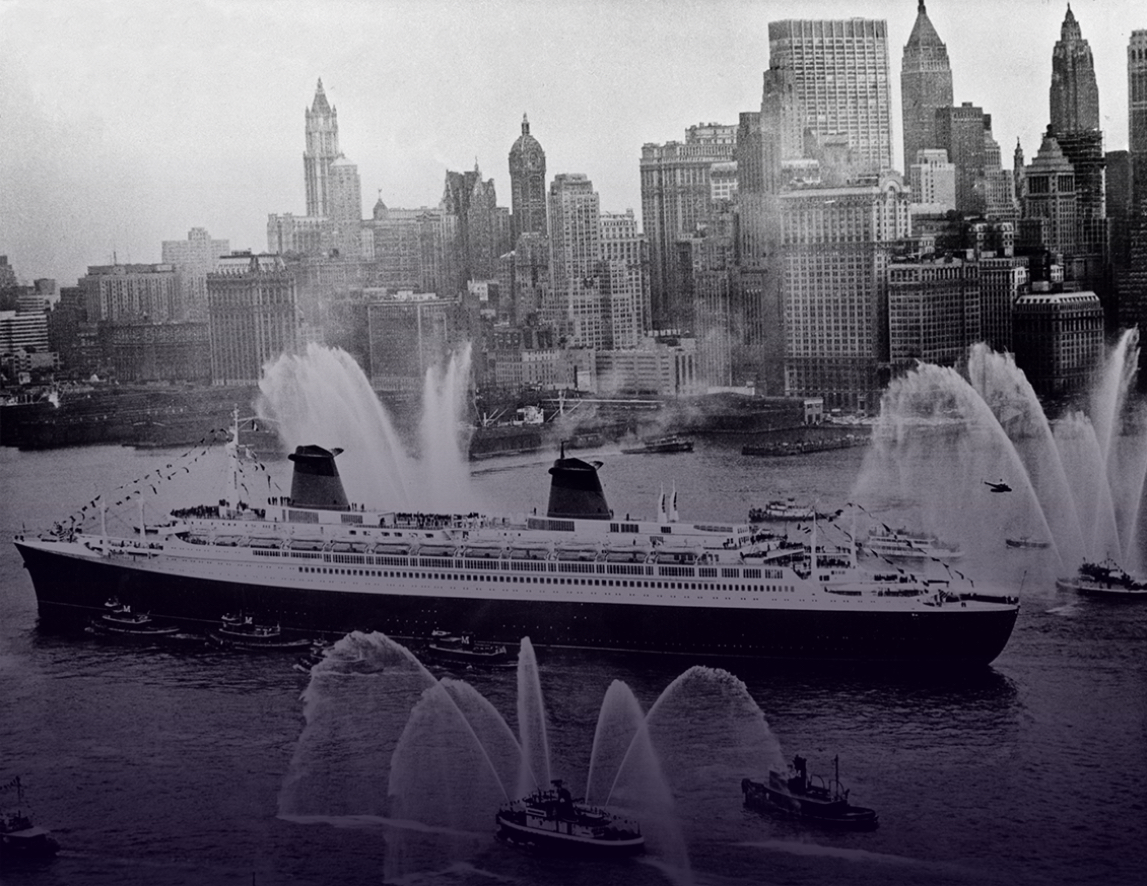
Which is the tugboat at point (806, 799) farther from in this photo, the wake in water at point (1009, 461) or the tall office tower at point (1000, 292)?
the tall office tower at point (1000, 292)

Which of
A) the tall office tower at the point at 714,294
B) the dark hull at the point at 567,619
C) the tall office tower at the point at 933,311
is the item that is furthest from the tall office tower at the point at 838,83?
the dark hull at the point at 567,619

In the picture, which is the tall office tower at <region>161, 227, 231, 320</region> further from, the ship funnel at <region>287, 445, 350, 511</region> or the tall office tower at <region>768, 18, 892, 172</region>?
the tall office tower at <region>768, 18, 892, 172</region>

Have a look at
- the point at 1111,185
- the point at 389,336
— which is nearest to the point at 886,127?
the point at 1111,185

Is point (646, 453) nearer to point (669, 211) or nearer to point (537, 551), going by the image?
point (669, 211)

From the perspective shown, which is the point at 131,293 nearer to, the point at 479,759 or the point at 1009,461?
the point at 1009,461

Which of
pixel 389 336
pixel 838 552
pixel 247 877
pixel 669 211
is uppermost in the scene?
pixel 669 211

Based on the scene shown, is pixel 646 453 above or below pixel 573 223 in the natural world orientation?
below

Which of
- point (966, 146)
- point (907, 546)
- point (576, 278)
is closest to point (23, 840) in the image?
point (907, 546)
